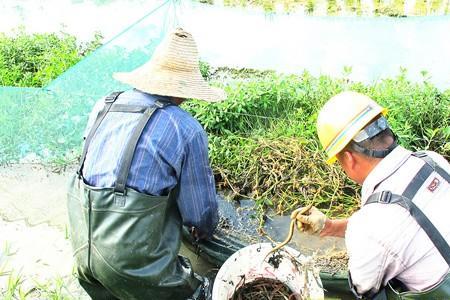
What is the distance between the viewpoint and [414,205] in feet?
6.08

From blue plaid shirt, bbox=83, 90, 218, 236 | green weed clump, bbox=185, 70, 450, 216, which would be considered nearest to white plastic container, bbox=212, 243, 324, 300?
blue plaid shirt, bbox=83, 90, 218, 236

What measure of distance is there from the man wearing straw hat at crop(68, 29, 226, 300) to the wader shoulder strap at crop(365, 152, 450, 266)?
0.94m

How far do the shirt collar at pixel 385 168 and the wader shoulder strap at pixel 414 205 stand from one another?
65 mm

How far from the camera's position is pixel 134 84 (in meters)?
2.48

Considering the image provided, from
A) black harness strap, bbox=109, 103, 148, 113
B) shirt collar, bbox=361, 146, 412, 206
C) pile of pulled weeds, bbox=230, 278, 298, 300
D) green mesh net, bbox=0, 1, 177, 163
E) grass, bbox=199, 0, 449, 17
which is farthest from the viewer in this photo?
grass, bbox=199, 0, 449, 17

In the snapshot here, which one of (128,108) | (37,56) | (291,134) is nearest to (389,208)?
(128,108)

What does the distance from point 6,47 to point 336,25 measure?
3991 mm

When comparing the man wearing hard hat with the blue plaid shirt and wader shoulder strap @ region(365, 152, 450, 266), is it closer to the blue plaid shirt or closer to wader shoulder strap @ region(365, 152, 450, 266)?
wader shoulder strap @ region(365, 152, 450, 266)

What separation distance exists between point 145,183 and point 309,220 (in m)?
0.79

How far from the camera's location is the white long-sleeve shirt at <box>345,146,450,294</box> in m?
1.86

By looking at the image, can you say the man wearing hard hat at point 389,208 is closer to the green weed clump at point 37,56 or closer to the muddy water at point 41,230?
the muddy water at point 41,230

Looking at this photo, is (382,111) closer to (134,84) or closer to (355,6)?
(134,84)

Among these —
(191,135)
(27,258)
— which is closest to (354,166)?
(191,135)

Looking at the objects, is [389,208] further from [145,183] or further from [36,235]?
[36,235]
